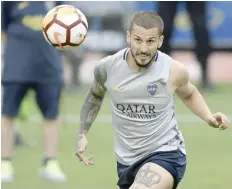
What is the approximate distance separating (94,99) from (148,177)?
2.82 ft

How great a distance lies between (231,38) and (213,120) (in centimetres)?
1427

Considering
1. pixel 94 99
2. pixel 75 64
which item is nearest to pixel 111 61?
pixel 94 99

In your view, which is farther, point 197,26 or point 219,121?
point 197,26

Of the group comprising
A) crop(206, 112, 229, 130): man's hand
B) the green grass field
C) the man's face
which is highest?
the man's face

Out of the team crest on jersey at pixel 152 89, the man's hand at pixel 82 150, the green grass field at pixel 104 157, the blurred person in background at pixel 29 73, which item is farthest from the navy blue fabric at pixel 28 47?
the team crest on jersey at pixel 152 89

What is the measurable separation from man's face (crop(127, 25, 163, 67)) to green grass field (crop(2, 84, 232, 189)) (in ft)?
8.10

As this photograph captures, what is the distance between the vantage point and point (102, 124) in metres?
13.2

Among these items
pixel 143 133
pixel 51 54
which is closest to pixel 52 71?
pixel 51 54

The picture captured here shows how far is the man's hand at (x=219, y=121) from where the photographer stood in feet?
21.9

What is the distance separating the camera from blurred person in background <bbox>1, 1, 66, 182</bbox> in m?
9.52

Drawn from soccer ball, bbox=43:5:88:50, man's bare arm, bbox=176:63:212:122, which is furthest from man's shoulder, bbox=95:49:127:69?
soccer ball, bbox=43:5:88:50

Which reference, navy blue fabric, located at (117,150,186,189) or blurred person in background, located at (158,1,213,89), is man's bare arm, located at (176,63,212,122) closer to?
navy blue fabric, located at (117,150,186,189)

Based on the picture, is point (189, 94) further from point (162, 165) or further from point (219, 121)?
point (162, 165)

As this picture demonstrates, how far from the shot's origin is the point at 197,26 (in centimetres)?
1694
